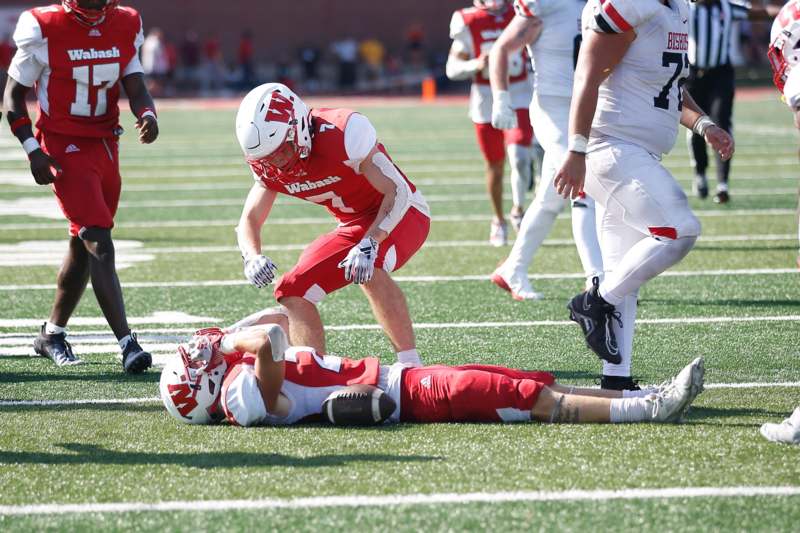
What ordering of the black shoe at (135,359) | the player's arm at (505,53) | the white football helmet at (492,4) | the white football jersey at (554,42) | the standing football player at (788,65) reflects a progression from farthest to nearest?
the white football helmet at (492,4) → the player's arm at (505,53) → the white football jersey at (554,42) → the black shoe at (135,359) → the standing football player at (788,65)

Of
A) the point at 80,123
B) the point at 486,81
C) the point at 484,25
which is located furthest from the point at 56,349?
the point at 484,25

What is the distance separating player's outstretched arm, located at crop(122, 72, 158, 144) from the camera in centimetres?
599

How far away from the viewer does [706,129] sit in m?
4.90

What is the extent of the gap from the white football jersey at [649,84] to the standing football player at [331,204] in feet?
2.92

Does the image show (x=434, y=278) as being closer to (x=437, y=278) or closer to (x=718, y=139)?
(x=437, y=278)

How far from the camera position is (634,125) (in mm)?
4668

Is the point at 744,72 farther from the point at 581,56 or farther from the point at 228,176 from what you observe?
the point at 581,56

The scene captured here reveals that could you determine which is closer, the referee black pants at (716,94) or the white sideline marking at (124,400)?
the white sideline marking at (124,400)

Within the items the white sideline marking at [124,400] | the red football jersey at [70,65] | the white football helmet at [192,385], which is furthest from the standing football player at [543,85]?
the white football helmet at [192,385]

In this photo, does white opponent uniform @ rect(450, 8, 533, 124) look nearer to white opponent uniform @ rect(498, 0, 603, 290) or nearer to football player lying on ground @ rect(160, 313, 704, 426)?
white opponent uniform @ rect(498, 0, 603, 290)

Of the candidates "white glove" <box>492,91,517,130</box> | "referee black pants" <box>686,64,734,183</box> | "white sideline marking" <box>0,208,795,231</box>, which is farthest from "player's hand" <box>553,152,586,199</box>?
"referee black pants" <box>686,64,734,183</box>

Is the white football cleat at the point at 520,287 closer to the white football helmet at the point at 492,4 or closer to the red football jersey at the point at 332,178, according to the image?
the red football jersey at the point at 332,178

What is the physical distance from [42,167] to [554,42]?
A: 3.06 meters

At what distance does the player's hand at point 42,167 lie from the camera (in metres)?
5.70
